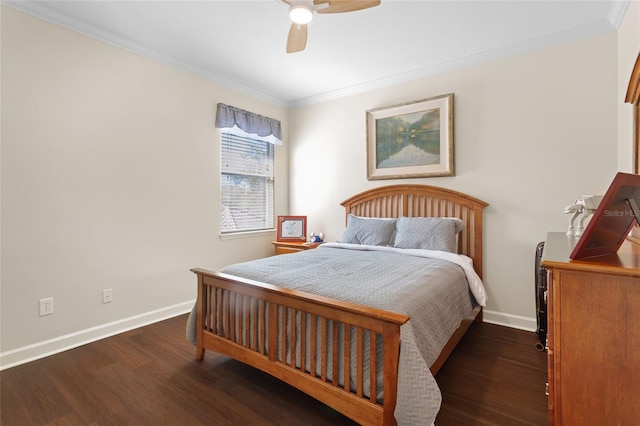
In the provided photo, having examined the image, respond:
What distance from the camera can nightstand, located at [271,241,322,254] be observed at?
12.0 feet

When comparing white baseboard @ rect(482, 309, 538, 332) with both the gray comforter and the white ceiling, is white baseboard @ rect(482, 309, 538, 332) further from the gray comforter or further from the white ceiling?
the white ceiling

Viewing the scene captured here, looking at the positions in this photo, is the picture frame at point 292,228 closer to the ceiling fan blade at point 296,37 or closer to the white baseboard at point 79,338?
the white baseboard at point 79,338

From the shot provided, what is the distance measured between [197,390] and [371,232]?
6.63 ft

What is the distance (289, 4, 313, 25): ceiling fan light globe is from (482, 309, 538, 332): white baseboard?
296 centimetres

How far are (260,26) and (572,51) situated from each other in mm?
2630

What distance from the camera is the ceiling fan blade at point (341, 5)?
1.74 m

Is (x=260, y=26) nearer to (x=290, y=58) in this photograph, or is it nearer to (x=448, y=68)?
(x=290, y=58)

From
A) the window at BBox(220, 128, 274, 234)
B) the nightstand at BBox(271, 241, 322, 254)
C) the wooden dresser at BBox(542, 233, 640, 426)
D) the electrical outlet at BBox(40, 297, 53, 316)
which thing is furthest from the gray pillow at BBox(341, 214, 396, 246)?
the electrical outlet at BBox(40, 297, 53, 316)

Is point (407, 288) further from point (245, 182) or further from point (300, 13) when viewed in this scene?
point (245, 182)

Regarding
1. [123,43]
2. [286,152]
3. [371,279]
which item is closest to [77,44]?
[123,43]

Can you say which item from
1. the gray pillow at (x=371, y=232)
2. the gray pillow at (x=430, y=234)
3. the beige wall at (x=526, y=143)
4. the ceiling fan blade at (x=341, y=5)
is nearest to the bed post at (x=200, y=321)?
the gray pillow at (x=371, y=232)

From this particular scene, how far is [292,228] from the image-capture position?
399 centimetres

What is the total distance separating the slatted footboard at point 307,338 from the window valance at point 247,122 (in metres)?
2.02

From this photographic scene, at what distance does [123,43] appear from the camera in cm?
265
